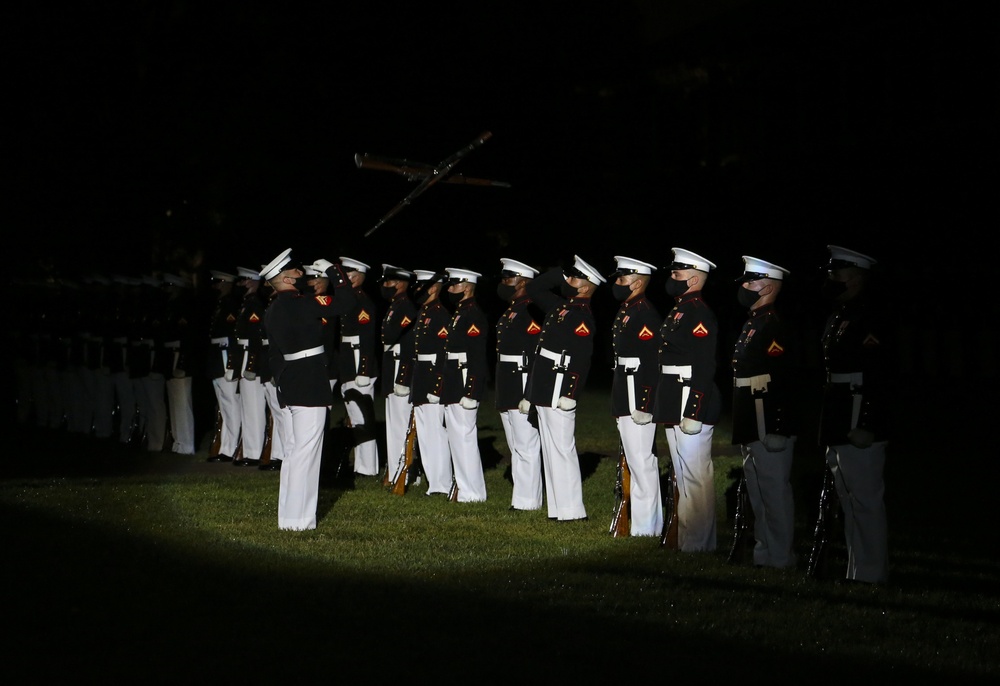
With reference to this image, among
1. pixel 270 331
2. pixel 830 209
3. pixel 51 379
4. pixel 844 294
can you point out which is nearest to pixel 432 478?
pixel 270 331

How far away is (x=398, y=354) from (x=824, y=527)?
22.9 ft

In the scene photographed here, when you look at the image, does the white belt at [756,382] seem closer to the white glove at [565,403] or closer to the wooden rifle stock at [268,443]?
the white glove at [565,403]

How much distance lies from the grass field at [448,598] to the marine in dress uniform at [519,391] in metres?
0.37

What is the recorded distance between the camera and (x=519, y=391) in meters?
13.5

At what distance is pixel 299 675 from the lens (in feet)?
23.1

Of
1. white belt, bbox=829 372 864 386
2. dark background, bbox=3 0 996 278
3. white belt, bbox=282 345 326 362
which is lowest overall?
white belt, bbox=829 372 864 386

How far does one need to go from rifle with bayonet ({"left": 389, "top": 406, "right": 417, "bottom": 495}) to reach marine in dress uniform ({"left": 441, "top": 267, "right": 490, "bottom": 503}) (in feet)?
1.75

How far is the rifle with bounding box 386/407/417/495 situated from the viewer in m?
14.8

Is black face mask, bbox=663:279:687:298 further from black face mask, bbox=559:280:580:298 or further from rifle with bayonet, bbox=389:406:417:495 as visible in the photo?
rifle with bayonet, bbox=389:406:417:495

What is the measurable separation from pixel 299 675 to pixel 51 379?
16.6m

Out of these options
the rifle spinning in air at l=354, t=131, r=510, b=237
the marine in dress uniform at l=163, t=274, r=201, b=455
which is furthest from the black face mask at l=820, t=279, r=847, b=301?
the marine in dress uniform at l=163, t=274, r=201, b=455

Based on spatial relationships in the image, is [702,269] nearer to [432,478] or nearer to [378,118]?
[432,478]

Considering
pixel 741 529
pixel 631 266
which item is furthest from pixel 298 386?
pixel 741 529

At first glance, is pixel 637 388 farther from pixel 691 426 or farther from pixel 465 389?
pixel 465 389
